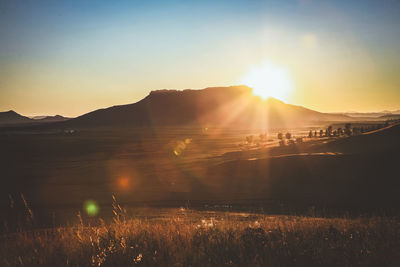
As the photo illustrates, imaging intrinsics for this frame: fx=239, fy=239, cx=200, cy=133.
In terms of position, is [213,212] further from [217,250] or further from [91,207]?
[217,250]

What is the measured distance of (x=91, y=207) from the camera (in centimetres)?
1847

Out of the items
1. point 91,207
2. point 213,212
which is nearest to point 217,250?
point 213,212

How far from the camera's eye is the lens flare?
1688 cm

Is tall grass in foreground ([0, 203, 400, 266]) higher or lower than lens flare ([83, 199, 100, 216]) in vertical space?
higher

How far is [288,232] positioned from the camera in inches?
217

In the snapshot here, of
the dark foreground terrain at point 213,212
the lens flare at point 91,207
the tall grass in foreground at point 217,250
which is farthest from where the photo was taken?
the lens flare at point 91,207

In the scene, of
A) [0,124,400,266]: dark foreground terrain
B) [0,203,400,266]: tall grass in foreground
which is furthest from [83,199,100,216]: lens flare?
[0,203,400,266]: tall grass in foreground

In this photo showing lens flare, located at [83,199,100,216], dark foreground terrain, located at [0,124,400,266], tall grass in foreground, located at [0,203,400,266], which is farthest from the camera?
lens flare, located at [83,199,100,216]

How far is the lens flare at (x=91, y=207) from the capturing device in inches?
664

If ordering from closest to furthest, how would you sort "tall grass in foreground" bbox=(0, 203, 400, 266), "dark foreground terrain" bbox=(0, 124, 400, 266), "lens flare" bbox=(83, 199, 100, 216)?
"tall grass in foreground" bbox=(0, 203, 400, 266), "dark foreground terrain" bbox=(0, 124, 400, 266), "lens flare" bbox=(83, 199, 100, 216)

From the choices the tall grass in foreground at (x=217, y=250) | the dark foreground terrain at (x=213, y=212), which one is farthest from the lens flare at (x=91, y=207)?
the tall grass in foreground at (x=217, y=250)

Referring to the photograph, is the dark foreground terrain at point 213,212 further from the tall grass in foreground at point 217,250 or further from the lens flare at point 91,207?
the lens flare at point 91,207

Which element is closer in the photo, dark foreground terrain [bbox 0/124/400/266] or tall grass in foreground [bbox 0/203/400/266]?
tall grass in foreground [bbox 0/203/400/266]

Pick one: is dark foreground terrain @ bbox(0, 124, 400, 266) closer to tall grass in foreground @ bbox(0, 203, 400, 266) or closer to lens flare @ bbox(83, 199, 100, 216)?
tall grass in foreground @ bbox(0, 203, 400, 266)
